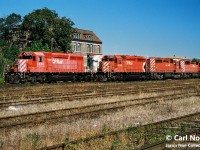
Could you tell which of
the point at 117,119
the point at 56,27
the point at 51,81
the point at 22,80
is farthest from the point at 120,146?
the point at 56,27

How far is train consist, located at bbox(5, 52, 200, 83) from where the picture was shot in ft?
104

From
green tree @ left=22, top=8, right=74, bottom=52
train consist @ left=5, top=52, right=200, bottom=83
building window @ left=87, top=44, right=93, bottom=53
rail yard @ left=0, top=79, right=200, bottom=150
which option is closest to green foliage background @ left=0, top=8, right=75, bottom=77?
green tree @ left=22, top=8, right=74, bottom=52

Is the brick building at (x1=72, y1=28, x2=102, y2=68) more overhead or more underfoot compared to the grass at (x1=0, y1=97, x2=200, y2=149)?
more overhead

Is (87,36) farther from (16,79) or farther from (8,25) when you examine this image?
(16,79)

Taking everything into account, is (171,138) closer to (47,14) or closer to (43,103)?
(43,103)

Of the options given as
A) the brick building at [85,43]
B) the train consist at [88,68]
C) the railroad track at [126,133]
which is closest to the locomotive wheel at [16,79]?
the train consist at [88,68]

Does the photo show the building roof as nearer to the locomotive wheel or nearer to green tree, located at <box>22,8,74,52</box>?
green tree, located at <box>22,8,74,52</box>

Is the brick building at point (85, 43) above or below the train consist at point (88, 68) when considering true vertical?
above

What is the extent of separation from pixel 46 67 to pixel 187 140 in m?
26.9

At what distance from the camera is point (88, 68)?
40.5 metres

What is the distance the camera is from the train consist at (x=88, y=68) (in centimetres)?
3156

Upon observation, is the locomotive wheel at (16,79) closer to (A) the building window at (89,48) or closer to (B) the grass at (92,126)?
(B) the grass at (92,126)

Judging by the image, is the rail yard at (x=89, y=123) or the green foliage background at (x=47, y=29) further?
the green foliage background at (x=47, y=29)

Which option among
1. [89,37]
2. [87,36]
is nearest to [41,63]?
[87,36]
